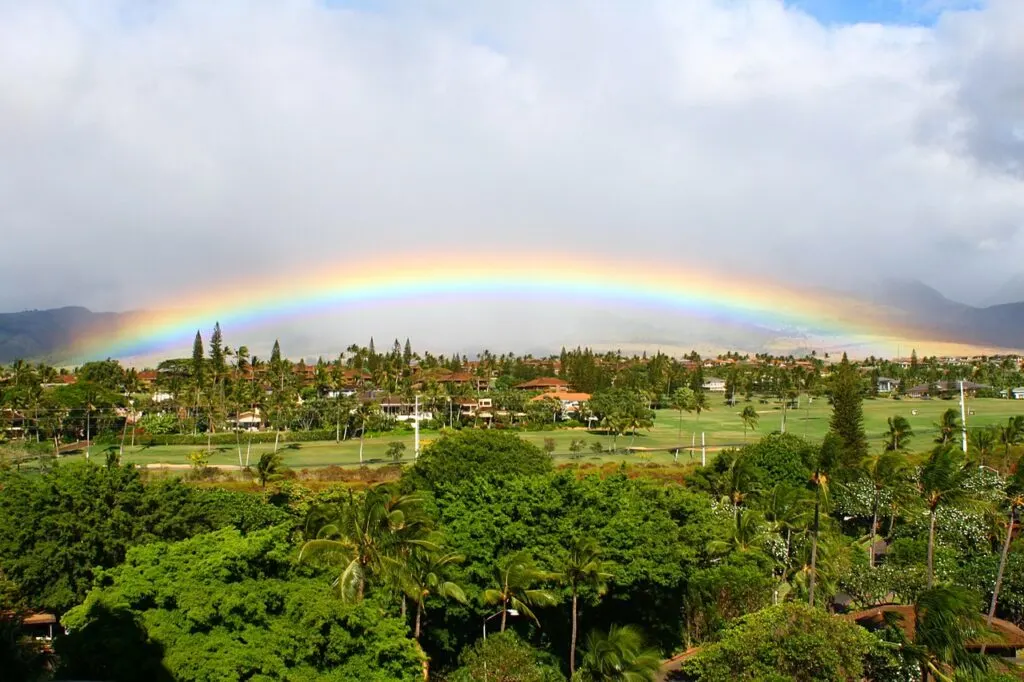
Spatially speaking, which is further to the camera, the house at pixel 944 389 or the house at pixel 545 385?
the house at pixel 944 389

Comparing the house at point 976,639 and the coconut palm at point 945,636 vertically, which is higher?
the coconut palm at point 945,636

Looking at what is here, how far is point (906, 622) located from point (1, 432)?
217 feet

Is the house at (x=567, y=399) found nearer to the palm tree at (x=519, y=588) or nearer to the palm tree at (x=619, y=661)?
the palm tree at (x=519, y=588)

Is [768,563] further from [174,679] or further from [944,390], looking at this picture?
[944,390]

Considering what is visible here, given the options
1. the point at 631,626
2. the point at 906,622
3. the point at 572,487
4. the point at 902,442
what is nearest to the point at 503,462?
the point at 572,487

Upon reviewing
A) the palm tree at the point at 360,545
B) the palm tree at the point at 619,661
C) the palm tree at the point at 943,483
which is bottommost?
the palm tree at the point at 619,661

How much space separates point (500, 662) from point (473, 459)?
12880 mm

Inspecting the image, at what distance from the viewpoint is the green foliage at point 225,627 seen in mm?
13703

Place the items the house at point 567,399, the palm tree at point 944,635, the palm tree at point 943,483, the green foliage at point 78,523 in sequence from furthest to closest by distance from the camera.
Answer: the house at point 567,399 < the green foliage at point 78,523 < the palm tree at point 943,483 < the palm tree at point 944,635

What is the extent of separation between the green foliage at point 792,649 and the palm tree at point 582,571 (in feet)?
14.3

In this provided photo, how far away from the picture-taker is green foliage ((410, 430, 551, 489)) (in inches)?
1173

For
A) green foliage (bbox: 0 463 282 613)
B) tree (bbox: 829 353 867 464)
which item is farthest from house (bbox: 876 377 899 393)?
green foliage (bbox: 0 463 282 613)

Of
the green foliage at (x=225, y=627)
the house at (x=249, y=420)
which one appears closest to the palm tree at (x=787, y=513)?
the green foliage at (x=225, y=627)

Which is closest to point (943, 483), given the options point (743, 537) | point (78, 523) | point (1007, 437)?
point (743, 537)
